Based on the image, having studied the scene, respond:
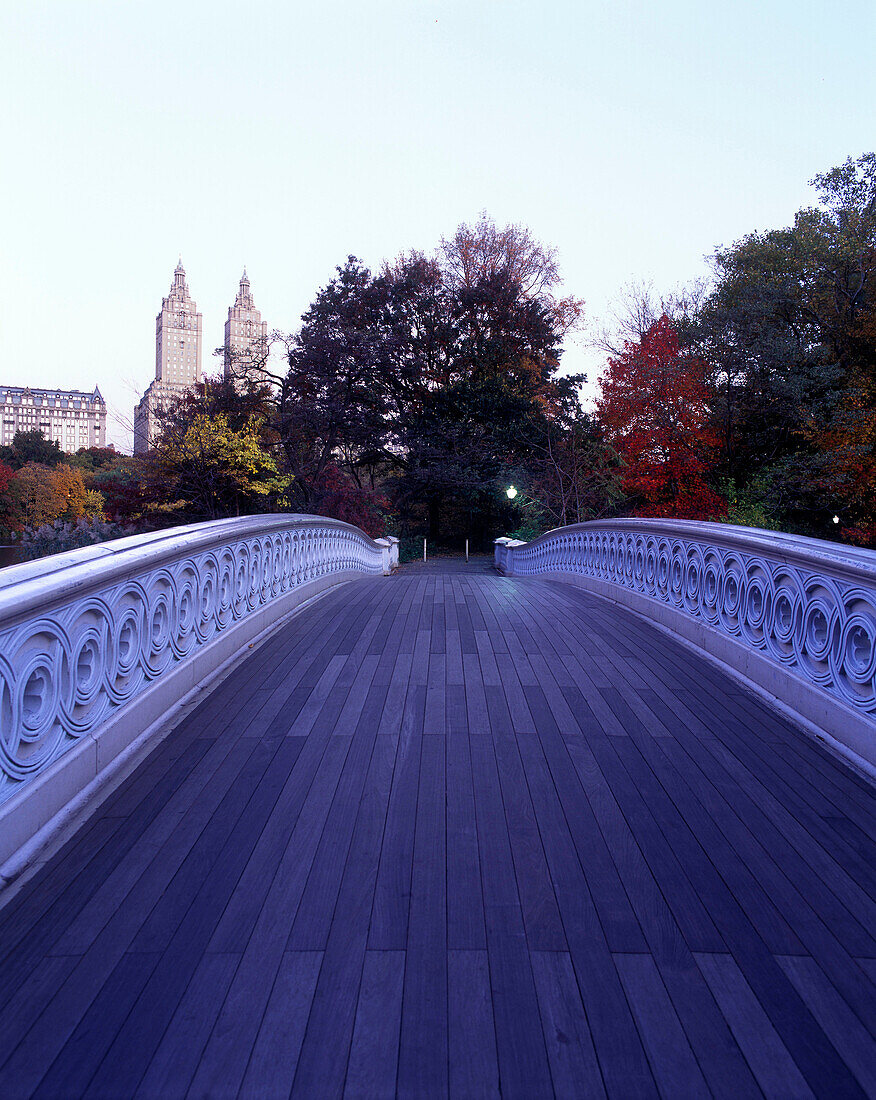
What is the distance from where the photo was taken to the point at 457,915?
2.14 metres

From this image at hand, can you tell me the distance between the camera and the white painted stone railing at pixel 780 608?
3.22m

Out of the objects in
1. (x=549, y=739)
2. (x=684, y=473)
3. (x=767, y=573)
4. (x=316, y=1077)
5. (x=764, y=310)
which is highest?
(x=764, y=310)

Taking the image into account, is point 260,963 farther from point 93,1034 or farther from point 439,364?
point 439,364

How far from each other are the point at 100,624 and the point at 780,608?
3541 millimetres

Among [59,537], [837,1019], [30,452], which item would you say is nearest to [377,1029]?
[837,1019]

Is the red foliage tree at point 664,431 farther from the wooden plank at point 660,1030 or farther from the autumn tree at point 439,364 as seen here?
the wooden plank at point 660,1030

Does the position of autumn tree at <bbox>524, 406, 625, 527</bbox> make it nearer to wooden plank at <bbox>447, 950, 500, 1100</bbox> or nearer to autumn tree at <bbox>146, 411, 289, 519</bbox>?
autumn tree at <bbox>146, 411, 289, 519</bbox>

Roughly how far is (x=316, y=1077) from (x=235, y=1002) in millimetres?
324

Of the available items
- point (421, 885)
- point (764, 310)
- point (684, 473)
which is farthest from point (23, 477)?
point (421, 885)

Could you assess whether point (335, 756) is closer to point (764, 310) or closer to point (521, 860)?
point (521, 860)

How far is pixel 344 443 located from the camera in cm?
2505

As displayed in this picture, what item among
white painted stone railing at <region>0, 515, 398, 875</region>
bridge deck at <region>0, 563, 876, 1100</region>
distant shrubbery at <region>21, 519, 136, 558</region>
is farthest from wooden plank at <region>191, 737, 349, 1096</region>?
distant shrubbery at <region>21, 519, 136, 558</region>

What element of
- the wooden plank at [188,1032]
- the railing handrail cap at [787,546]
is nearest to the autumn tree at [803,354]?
the railing handrail cap at [787,546]

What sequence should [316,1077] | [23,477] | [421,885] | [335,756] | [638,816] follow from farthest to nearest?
[23,477] → [335,756] → [638,816] → [421,885] → [316,1077]
